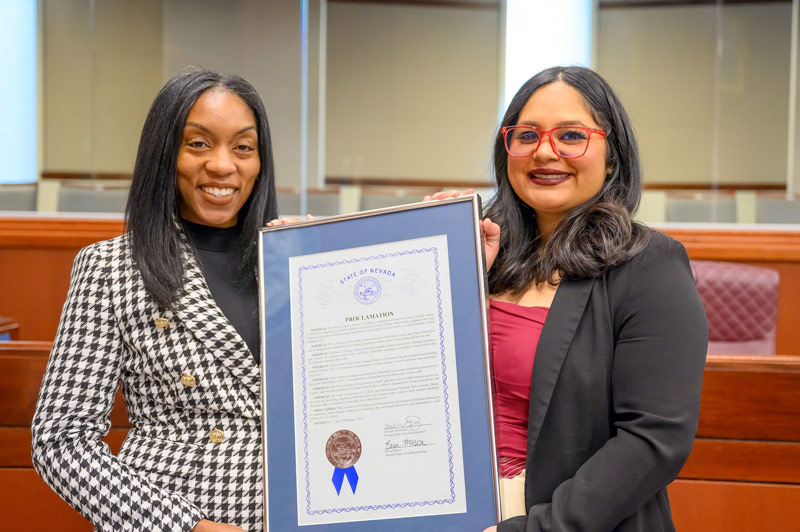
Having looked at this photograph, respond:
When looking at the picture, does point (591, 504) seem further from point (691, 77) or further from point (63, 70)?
point (691, 77)

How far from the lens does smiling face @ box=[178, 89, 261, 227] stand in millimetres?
1268

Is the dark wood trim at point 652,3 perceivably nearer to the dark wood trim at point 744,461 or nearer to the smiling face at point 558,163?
the dark wood trim at point 744,461

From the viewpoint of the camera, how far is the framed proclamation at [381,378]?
103cm

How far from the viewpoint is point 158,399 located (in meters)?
1.18

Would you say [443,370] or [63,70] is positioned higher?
[63,70]

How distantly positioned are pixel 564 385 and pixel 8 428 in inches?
53.1

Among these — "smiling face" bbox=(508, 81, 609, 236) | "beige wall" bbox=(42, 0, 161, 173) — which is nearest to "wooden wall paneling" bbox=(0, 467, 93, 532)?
"smiling face" bbox=(508, 81, 609, 236)

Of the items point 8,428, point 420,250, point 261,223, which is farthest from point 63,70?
point 420,250

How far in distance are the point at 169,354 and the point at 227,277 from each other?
0.21 metres

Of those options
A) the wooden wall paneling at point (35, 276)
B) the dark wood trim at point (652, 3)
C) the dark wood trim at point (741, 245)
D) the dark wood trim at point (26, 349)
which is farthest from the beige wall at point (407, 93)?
the dark wood trim at point (26, 349)

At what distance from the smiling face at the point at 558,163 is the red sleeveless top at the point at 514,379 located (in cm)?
19

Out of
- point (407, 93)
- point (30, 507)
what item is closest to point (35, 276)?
point (30, 507)

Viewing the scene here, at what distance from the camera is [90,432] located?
114 centimetres

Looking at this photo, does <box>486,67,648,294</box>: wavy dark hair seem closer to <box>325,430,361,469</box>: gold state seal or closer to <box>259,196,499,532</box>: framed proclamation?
<box>259,196,499,532</box>: framed proclamation
